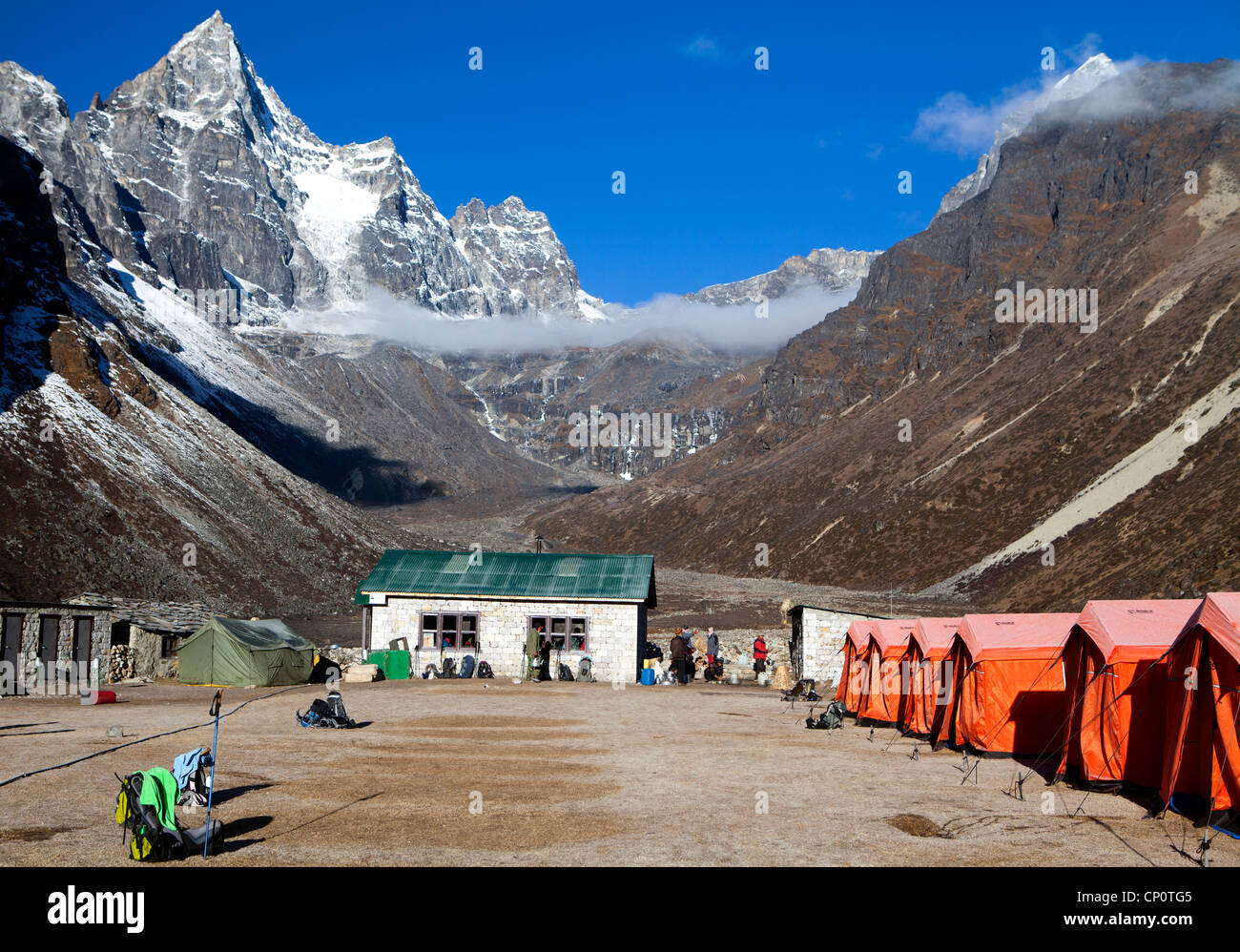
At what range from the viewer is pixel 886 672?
24.1m

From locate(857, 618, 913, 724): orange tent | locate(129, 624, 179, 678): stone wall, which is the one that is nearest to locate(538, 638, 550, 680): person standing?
locate(129, 624, 179, 678): stone wall

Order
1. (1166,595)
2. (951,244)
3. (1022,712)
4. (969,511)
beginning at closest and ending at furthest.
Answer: (1022,712), (1166,595), (969,511), (951,244)

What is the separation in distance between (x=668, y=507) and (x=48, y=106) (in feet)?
473

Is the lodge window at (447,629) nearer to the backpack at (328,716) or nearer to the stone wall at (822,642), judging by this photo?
the stone wall at (822,642)

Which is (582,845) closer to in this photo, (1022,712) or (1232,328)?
(1022,712)

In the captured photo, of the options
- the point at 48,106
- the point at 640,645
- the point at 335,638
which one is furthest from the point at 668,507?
the point at 48,106

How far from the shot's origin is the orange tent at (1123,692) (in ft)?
45.5

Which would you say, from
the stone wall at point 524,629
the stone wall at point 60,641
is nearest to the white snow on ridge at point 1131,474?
the stone wall at point 524,629

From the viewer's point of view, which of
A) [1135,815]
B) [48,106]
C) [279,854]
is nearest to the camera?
[279,854]

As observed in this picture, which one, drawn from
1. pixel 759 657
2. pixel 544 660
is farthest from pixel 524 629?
pixel 759 657

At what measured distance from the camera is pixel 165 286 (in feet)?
577

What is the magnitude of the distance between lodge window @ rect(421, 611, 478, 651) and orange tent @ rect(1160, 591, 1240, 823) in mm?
26032

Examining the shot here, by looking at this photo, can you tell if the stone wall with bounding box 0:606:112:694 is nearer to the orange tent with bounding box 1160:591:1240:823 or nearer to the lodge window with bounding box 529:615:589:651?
the lodge window with bounding box 529:615:589:651

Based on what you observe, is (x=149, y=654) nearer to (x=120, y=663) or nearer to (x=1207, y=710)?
(x=120, y=663)
